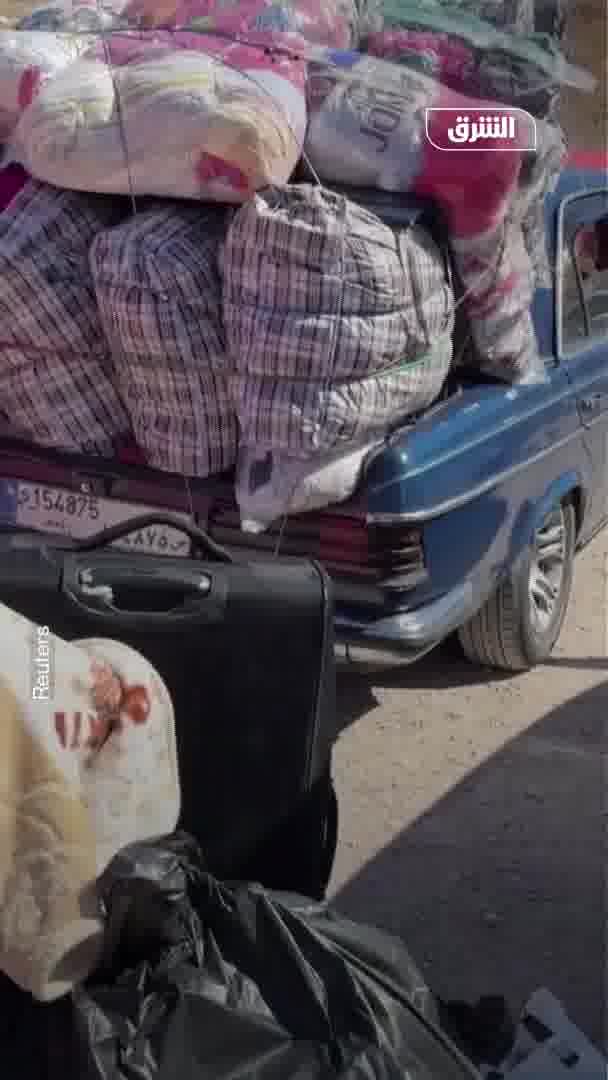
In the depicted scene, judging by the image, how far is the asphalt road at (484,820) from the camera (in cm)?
316

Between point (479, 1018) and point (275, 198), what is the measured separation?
203 cm

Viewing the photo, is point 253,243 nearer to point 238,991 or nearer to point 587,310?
point 587,310

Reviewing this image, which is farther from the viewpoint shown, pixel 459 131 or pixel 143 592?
pixel 459 131

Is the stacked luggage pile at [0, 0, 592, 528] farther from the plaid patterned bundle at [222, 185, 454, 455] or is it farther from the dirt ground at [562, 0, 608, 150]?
the dirt ground at [562, 0, 608, 150]

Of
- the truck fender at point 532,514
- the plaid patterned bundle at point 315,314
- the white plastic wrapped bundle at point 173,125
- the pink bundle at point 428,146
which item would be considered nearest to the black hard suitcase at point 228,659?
the plaid patterned bundle at point 315,314

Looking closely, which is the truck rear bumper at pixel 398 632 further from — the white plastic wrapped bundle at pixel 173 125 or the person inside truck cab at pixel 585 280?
the person inside truck cab at pixel 585 280

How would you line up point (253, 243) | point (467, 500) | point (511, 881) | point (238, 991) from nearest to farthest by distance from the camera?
1. point (238, 991)
2. point (253, 243)
3. point (511, 881)
4. point (467, 500)

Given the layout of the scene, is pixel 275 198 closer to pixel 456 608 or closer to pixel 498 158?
pixel 498 158

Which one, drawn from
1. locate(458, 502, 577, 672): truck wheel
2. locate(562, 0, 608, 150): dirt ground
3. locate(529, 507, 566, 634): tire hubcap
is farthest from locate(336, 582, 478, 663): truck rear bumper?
locate(562, 0, 608, 150): dirt ground

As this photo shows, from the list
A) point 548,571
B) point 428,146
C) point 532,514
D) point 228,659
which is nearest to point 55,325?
point 428,146

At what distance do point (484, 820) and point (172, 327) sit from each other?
5.19 ft

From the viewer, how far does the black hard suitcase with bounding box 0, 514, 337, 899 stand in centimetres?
213

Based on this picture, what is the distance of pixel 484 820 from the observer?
12.2 feet

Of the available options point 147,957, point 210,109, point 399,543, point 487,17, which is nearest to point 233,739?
point 147,957
